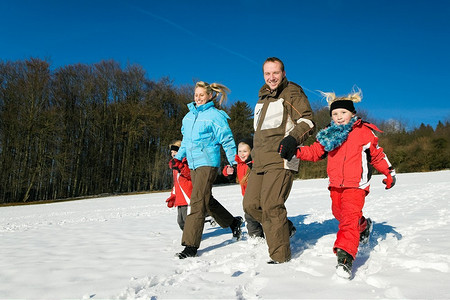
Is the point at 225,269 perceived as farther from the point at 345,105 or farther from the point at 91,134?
the point at 91,134

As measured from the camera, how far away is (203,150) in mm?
3975

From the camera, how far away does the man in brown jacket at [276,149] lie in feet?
10.4

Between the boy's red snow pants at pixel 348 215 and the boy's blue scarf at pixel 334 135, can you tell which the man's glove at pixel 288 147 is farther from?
the boy's red snow pants at pixel 348 215

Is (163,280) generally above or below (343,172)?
below

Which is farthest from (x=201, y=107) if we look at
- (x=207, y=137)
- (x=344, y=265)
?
(x=344, y=265)

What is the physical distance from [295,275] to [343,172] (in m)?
1.08

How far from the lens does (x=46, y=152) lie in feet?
79.7

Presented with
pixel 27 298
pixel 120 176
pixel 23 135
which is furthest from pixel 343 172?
pixel 120 176

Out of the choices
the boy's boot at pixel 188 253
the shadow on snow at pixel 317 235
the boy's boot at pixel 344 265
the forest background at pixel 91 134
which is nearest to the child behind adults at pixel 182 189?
the shadow on snow at pixel 317 235

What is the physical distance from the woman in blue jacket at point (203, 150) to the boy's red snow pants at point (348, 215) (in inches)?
55.9

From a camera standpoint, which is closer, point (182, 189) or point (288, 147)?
point (288, 147)

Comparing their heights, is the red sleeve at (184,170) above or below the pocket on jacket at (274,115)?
below

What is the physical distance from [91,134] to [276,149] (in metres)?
28.1

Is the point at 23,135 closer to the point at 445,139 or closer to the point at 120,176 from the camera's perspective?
the point at 120,176
